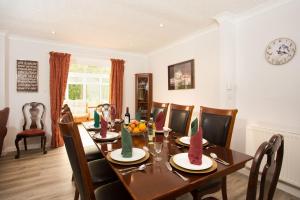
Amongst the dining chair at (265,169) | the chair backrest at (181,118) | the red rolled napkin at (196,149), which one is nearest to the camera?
the dining chair at (265,169)

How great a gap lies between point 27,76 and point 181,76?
10.4 feet

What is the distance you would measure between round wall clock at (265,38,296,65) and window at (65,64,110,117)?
4189 mm

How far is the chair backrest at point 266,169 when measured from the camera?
1.98ft

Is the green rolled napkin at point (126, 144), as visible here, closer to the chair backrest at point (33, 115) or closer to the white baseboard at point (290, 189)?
the white baseboard at point (290, 189)

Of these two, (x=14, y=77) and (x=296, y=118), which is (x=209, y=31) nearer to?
(x=296, y=118)

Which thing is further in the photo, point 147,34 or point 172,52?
point 172,52

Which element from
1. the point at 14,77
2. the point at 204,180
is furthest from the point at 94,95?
the point at 204,180

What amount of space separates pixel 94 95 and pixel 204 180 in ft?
17.2

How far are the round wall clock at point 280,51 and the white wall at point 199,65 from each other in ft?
2.56

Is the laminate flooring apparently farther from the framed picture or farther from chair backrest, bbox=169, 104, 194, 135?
the framed picture

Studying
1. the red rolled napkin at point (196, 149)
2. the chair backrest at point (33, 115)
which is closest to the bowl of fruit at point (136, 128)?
the red rolled napkin at point (196, 149)

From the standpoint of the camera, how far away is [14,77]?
3.34 m

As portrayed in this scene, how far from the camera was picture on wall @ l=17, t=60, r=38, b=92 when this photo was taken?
3.37 meters

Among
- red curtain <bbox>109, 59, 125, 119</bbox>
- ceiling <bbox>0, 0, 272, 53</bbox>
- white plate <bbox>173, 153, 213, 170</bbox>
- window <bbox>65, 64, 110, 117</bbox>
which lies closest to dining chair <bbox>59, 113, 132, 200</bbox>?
white plate <bbox>173, 153, 213, 170</bbox>
